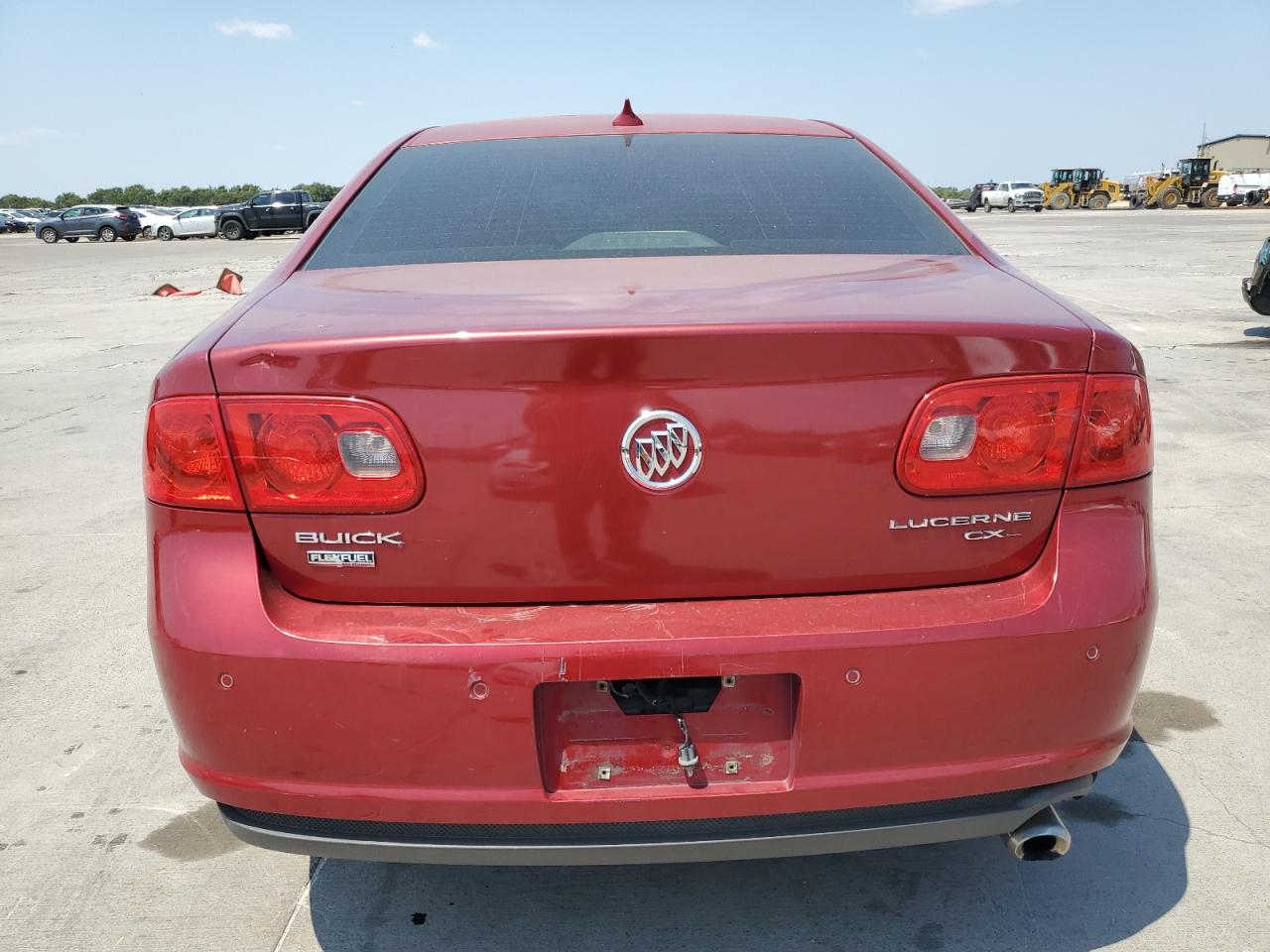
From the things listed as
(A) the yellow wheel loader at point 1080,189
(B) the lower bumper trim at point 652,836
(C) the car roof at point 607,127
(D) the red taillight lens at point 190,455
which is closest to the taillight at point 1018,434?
(B) the lower bumper trim at point 652,836

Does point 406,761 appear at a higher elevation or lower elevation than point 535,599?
lower

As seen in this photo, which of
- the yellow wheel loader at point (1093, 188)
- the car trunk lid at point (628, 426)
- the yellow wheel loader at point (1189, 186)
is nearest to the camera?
the car trunk lid at point (628, 426)

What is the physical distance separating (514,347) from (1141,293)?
13875mm

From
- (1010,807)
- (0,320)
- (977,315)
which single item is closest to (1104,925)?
(1010,807)

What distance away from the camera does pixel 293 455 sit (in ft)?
5.51

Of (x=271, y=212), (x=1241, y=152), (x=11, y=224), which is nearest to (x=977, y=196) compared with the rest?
(x=1241, y=152)

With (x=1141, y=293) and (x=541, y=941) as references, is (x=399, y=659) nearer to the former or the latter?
(x=541, y=941)

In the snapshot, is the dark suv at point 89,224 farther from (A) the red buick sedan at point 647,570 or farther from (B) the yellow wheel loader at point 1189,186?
(A) the red buick sedan at point 647,570

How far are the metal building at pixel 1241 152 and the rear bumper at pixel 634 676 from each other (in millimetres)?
91018

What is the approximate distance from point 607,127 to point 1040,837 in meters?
2.13

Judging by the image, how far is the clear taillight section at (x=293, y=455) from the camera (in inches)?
65.2

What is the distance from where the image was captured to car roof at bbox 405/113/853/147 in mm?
2934

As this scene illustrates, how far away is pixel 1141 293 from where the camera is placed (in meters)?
13.5

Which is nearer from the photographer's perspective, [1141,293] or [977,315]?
[977,315]
